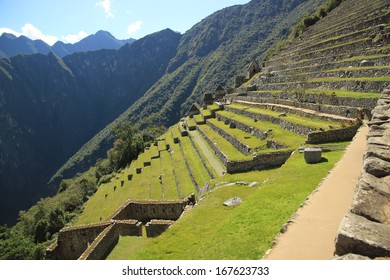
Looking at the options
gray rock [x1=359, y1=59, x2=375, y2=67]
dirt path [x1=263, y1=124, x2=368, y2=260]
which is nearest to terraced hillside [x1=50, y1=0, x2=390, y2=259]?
gray rock [x1=359, y1=59, x2=375, y2=67]

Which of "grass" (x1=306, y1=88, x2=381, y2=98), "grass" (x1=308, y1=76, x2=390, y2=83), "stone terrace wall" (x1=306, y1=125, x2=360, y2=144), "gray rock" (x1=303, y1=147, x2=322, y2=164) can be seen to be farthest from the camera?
"grass" (x1=308, y1=76, x2=390, y2=83)

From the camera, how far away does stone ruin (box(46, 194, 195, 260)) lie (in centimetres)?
1798

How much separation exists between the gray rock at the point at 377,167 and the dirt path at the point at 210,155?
1528 centimetres

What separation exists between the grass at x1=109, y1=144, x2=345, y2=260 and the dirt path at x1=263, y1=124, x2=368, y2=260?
88 centimetres

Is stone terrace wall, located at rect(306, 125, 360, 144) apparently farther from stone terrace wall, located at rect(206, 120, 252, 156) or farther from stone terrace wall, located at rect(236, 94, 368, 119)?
stone terrace wall, located at rect(206, 120, 252, 156)

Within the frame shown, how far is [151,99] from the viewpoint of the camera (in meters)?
157

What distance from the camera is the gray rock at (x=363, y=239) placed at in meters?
4.35

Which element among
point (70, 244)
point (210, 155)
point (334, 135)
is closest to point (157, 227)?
point (70, 244)

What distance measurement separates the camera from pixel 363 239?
443cm

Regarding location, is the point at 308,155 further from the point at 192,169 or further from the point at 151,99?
the point at 151,99

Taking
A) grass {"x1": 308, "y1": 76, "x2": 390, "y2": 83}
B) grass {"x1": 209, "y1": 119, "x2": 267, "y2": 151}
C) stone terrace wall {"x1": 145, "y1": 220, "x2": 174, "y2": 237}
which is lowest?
stone terrace wall {"x1": 145, "y1": 220, "x2": 174, "y2": 237}

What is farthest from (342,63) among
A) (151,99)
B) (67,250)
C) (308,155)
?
(151,99)

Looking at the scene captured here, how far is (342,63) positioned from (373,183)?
83.6 ft

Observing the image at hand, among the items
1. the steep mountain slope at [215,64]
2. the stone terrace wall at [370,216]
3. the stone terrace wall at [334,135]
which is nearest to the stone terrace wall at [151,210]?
the stone terrace wall at [334,135]
